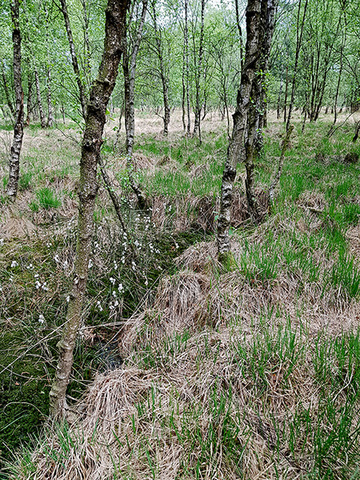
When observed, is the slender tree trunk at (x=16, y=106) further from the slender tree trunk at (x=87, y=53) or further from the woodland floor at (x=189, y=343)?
the slender tree trunk at (x=87, y=53)

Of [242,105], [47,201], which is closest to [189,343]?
[242,105]

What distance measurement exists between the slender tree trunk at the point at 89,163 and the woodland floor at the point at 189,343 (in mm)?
414

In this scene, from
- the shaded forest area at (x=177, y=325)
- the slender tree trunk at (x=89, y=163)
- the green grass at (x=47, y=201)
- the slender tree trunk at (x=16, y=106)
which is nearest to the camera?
the slender tree trunk at (x=89, y=163)

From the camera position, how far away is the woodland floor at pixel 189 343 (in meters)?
1.69

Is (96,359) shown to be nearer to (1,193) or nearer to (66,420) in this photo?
(66,420)

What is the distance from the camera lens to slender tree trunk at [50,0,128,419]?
156 centimetres

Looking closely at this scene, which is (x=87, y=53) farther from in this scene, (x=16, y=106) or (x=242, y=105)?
(x=242, y=105)

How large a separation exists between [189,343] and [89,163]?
194 centimetres

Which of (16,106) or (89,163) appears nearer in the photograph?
(89,163)

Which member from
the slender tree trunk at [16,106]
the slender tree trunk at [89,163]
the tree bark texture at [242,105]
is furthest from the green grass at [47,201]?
the slender tree trunk at [89,163]

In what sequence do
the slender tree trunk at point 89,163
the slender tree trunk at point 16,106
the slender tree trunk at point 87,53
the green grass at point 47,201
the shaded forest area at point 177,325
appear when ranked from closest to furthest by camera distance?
the slender tree trunk at point 89,163
the shaded forest area at point 177,325
the slender tree trunk at point 87,53
the slender tree trunk at point 16,106
the green grass at point 47,201

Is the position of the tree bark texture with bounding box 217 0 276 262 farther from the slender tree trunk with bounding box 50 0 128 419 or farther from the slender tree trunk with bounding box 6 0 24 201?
the slender tree trunk with bounding box 6 0 24 201

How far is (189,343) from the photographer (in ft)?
8.75

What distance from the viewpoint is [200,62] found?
10680mm
